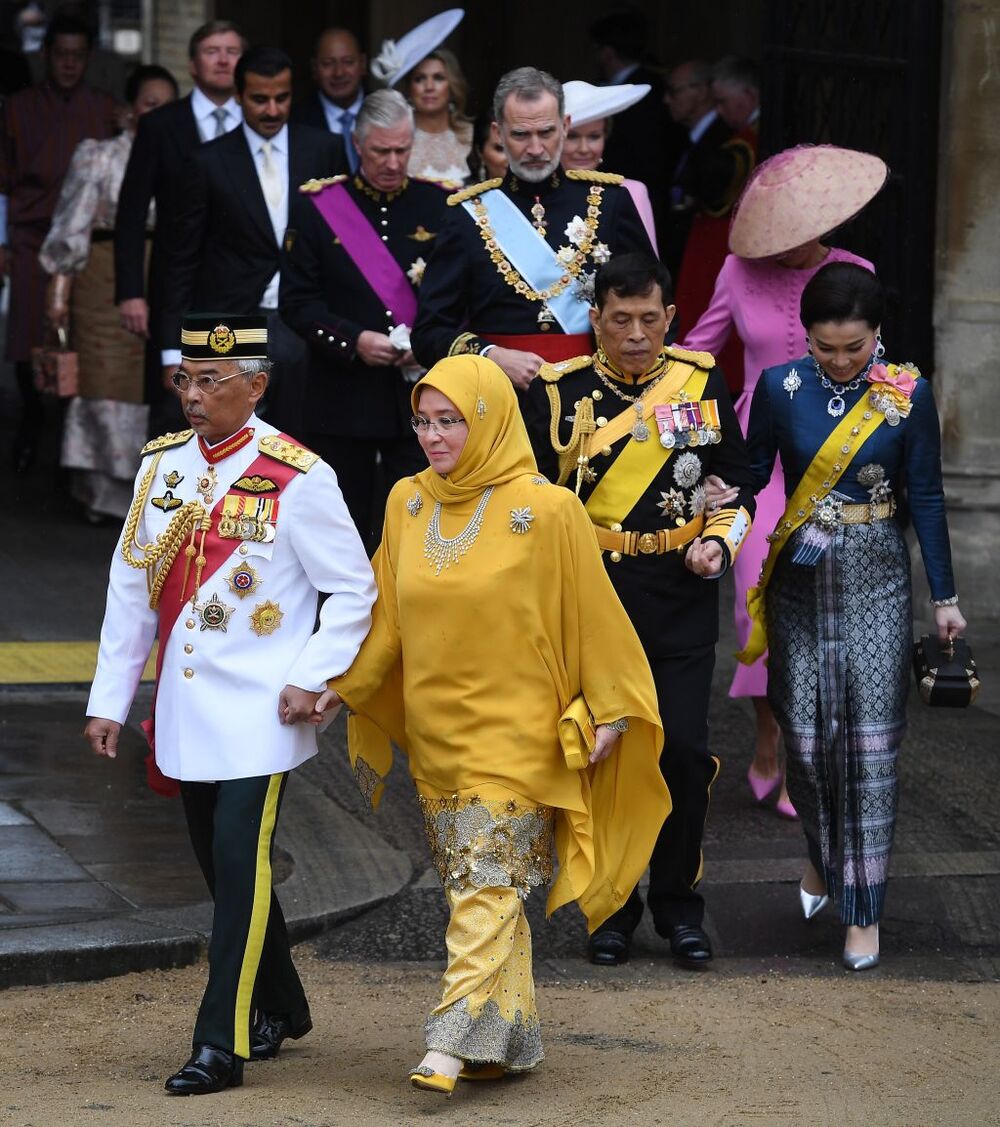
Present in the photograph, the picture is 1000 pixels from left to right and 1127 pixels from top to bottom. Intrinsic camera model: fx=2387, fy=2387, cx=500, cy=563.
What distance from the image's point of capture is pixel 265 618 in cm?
502

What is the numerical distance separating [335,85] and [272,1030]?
592cm

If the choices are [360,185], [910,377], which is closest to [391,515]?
[910,377]

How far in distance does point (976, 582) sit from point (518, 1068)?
5.30m

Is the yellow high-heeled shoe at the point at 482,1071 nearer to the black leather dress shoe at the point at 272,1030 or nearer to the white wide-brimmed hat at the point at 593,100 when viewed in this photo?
the black leather dress shoe at the point at 272,1030

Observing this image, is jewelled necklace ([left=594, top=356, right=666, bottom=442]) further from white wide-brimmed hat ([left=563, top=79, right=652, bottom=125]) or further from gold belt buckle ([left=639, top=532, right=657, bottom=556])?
white wide-brimmed hat ([left=563, top=79, right=652, bottom=125])

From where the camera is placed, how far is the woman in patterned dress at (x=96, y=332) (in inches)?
436

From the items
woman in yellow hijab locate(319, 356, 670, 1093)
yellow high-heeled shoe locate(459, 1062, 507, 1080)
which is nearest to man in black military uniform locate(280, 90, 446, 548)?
woman in yellow hijab locate(319, 356, 670, 1093)

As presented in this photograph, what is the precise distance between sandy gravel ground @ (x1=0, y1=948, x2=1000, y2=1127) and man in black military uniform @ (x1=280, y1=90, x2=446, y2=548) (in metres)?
2.32

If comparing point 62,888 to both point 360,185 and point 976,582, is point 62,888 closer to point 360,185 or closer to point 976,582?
point 360,185

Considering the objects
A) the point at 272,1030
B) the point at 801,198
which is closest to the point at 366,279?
the point at 801,198

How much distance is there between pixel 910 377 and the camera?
607 centimetres

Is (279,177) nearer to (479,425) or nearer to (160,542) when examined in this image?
(160,542)

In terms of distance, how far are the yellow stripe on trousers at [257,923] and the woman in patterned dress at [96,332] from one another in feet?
20.6

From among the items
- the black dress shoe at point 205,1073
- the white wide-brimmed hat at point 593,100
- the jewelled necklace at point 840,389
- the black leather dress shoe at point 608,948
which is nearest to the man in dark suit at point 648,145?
the white wide-brimmed hat at point 593,100
